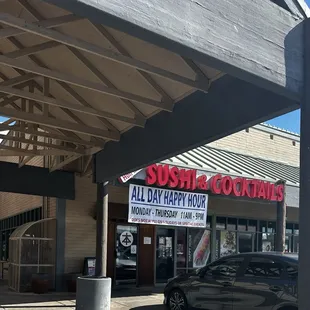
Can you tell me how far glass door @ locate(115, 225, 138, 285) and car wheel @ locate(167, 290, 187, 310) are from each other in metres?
5.00

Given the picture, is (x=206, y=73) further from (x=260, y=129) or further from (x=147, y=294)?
(x=260, y=129)

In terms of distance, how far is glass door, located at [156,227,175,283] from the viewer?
1662cm

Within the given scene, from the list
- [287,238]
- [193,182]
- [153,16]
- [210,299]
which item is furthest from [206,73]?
[287,238]

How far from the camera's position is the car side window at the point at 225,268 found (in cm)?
957

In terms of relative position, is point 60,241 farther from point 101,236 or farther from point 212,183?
point 212,183

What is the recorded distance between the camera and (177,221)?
14.8 metres

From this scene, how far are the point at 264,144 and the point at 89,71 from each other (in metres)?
16.9

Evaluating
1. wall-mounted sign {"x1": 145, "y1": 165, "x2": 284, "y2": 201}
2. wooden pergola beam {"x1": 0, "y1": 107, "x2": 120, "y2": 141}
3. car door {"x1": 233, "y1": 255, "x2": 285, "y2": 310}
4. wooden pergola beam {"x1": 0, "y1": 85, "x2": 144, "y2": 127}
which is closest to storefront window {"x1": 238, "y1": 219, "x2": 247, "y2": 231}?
wall-mounted sign {"x1": 145, "y1": 165, "x2": 284, "y2": 201}

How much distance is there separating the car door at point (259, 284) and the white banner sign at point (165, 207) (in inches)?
197

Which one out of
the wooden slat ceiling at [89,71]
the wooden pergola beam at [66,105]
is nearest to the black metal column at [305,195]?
the wooden slat ceiling at [89,71]

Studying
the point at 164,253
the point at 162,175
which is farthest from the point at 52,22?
the point at 164,253

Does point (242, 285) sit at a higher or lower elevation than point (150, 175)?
lower

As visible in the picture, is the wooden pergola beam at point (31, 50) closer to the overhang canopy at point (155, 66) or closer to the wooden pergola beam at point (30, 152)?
the overhang canopy at point (155, 66)

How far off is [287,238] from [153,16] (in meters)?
20.1
